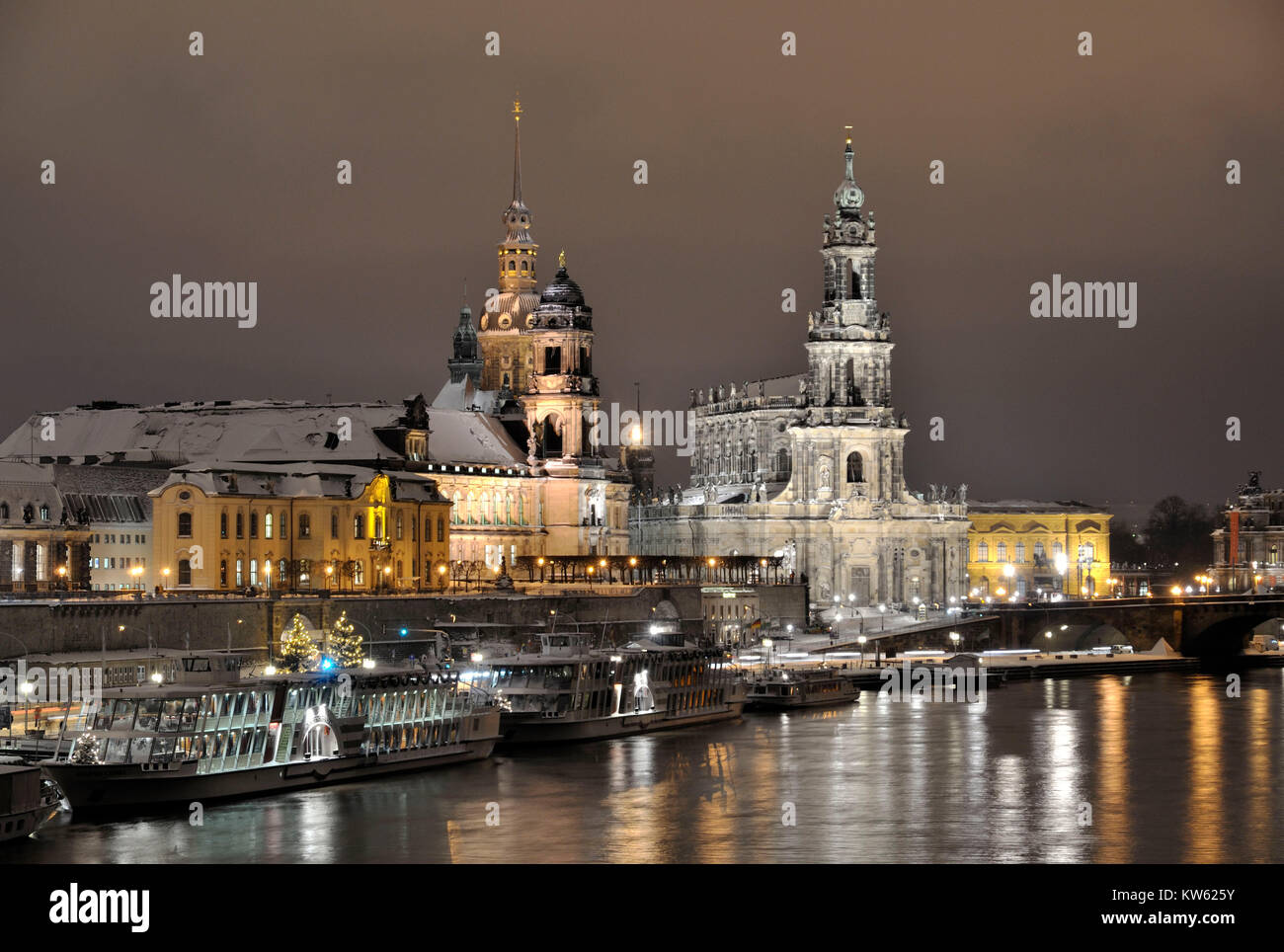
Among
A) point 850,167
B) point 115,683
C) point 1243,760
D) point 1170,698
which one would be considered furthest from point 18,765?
point 850,167

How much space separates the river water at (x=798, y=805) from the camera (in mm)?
59156

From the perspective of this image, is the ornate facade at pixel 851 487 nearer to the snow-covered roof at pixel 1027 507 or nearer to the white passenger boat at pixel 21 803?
the snow-covered roof at pixel 1027 507

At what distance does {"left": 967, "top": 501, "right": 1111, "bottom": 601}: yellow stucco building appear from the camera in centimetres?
17962

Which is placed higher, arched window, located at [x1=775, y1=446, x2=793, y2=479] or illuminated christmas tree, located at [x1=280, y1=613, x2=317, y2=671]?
→ arched window, located at [x1=775, y1=446, x2=793, y2=479]

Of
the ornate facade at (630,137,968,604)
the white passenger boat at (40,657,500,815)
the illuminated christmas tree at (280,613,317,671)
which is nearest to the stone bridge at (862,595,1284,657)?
the ornate facade at (630,137,968,604)

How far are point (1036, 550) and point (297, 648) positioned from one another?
337ft

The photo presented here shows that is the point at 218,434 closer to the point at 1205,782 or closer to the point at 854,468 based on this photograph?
the point at 854,468

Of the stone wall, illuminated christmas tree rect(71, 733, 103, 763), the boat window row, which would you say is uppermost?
the stone wall

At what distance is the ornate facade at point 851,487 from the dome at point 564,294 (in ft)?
52.0

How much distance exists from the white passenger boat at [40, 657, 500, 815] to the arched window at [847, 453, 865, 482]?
70.5m

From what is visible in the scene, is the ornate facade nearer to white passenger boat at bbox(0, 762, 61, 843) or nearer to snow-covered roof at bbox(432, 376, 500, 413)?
snow-covered roof at bbox(432, 376, 500, 413)

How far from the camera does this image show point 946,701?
103500 mm

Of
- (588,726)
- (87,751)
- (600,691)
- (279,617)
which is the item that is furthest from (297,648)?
(87,751)
